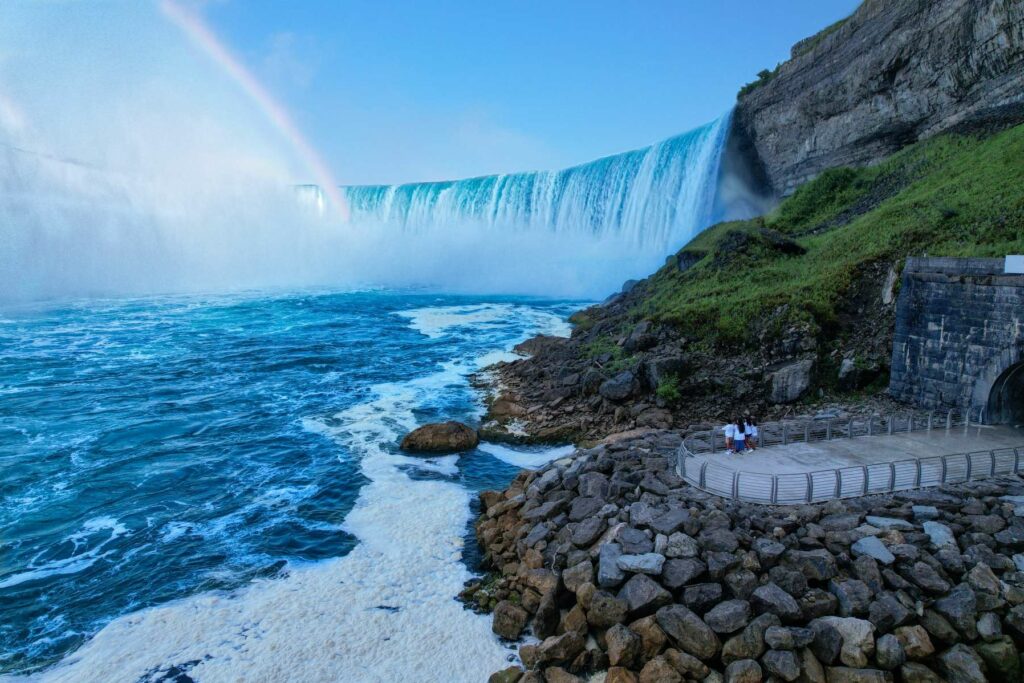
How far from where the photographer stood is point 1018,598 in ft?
29.5

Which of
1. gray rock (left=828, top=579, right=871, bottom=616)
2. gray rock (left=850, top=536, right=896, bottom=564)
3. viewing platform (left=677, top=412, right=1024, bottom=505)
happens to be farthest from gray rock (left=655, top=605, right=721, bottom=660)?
viewing platform (left=677, top=412, right=1024, bottom=505)

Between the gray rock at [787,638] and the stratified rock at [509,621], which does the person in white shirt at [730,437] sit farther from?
the stratified rock at [509,621]

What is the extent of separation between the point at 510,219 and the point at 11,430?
48217mm

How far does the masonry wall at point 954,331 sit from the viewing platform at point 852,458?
34.5 inches

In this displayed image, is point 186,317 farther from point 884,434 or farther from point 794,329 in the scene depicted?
point 884,434

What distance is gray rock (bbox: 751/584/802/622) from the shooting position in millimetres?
8883

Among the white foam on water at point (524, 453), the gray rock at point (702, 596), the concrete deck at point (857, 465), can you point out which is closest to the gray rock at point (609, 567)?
the gray rock at point (702, 596)

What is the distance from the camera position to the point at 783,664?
8.23m

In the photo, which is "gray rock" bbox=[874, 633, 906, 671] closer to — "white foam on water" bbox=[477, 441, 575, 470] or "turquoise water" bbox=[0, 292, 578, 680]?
"turquoise water" bbox=[0, 292, 578, 680]

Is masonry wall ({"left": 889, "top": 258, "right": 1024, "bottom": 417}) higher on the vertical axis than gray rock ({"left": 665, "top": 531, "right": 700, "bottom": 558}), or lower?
higher

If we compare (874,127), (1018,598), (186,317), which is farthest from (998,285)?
(186,317)

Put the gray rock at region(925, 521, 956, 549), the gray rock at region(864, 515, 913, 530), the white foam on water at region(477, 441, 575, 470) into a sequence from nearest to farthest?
the gray rock at region(925, 521, 956, 549)
the gray rock at region(864, 515, 913, 530)
the white foam on water at region(477, 441, 575, 470)

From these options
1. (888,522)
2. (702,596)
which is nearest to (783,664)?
(702,596)

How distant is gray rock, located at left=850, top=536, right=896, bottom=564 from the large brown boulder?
11782 mm
